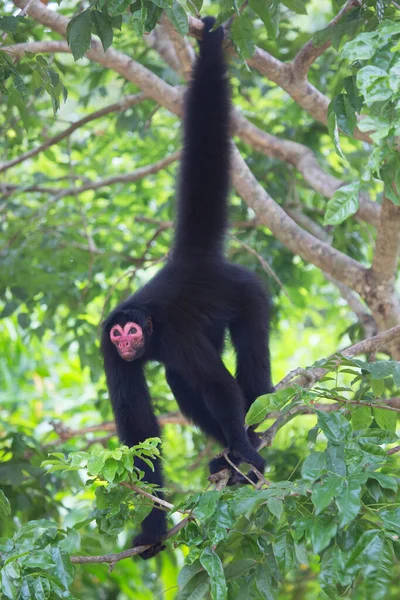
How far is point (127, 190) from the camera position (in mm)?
8258

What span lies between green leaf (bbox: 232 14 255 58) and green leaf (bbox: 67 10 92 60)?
866 millimetres

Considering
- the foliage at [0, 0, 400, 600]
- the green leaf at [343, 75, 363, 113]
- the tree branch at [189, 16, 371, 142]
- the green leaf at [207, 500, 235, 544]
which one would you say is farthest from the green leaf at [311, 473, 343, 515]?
the tree branch at [189, 16, 371, 142]

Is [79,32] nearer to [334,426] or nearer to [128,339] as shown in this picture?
[128,339]

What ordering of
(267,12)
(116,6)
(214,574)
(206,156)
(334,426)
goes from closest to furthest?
1. (214,574)
2. (334,426)
3. (116,6)
4. (267,12)
5. (206,156)

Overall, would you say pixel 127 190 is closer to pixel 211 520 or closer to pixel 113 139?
pixel 113 139

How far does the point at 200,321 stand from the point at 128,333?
535mm

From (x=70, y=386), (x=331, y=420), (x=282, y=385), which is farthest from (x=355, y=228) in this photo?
(x=70, y=386)

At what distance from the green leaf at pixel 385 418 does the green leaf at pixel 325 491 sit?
0.93 m

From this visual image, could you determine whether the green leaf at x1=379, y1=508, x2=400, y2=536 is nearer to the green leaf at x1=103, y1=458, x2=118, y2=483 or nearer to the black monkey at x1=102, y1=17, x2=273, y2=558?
the green leaf at x1=103, y1=458, x2=118, y2=483

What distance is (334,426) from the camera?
104 inches

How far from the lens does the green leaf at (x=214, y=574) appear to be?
2.52m

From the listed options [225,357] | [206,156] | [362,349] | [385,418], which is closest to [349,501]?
[385,418]

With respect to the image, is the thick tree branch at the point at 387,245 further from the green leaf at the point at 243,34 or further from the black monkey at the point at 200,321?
the green leaf at the point at 243,34

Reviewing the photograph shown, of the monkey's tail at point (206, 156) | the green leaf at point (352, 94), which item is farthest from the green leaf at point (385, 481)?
the monkey's tail at point (206, 156)
